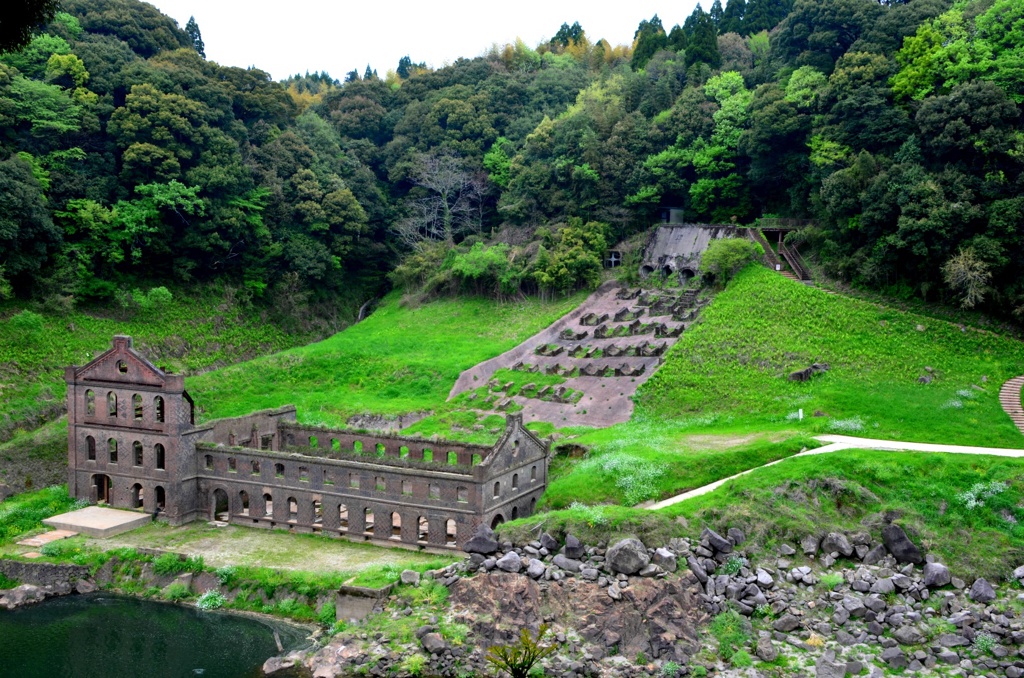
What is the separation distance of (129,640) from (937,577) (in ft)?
82.2

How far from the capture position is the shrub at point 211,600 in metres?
34.5

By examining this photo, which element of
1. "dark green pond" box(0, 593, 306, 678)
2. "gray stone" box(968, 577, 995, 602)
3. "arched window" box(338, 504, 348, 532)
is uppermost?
"gray stone" box(968, 577, 995, 602)

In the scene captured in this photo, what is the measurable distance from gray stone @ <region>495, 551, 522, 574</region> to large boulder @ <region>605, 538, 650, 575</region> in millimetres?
2752

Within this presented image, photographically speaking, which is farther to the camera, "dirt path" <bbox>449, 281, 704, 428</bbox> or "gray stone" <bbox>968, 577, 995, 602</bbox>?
"dirt path" <bbox>449, 281, 704, 428</bbox>

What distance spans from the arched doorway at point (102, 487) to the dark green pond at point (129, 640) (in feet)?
26.1

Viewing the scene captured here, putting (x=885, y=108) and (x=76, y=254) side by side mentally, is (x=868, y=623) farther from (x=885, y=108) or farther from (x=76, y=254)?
(x=76, y=254)

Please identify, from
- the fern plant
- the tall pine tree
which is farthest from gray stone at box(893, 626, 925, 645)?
the tall pine tree

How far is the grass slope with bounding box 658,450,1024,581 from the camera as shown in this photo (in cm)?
3269

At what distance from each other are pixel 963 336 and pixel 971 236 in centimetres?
517

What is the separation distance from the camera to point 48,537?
39.1 m

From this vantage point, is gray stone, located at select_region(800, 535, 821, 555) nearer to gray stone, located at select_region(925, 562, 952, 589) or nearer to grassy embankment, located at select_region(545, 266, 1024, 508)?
gray stone, located at select_region(925, 562, 952, 589)

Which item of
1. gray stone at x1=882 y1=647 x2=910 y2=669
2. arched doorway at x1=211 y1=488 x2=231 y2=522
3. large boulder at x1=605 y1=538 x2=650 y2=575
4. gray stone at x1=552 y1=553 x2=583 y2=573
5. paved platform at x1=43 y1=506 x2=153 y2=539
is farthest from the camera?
arched doorway at x1=211 y1=488 x2=231 y2=522

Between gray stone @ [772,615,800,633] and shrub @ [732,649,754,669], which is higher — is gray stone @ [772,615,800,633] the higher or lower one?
the higher one

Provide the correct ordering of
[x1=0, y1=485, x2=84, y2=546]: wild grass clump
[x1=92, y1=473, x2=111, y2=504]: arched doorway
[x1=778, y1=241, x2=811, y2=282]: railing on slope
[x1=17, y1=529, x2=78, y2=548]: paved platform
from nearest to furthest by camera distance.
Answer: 1. [x1=17, y1=529, x2=78, y2=548]: paved platform
2. [x1=0, y1=485, x2=84, y2=546]: wild grass clump
3. [x1=92, y1=473, x2=111, y2=504]: arched doorway
4. [x1=778, y1=241, x2=811, y2=282]: railing on slope
